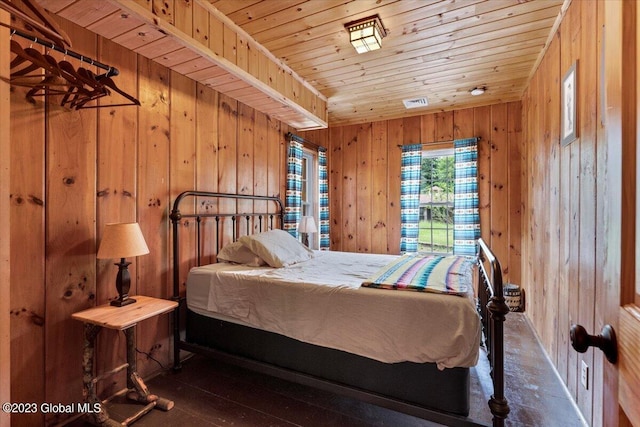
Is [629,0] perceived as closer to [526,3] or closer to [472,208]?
[526,3]

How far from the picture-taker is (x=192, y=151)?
8.20 feet

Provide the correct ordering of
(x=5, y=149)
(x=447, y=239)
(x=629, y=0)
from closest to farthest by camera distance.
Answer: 1. (x=629, y=0)
2. (x=5, y=149)
3. (x=447, y=239)

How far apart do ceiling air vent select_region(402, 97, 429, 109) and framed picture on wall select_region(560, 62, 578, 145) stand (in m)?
1.70

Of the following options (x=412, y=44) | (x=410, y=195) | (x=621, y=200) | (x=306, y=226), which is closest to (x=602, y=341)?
(x=621, y=200)

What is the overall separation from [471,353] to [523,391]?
3.30 feet

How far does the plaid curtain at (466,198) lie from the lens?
3779mm

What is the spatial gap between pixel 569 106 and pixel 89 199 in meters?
3.09

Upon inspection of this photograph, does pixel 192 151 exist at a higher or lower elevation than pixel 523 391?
higher

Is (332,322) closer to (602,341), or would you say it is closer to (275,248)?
(275,248)

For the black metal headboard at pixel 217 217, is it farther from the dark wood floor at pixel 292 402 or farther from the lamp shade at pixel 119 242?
the lamp shade at pixel 119 242

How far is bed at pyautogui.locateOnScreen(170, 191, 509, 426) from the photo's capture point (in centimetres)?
145

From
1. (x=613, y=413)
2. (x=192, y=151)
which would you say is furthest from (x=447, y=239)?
(x=613, y=413)

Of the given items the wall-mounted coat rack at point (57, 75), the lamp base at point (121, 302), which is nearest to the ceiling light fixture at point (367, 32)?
the wall-mounted coat rack at point (57, 75)

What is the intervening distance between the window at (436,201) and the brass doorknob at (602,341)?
3785 millimetres
